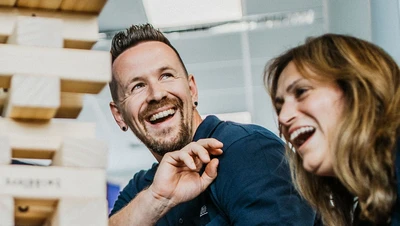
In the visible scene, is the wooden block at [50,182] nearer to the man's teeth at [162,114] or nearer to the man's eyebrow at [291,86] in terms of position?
the man's eyebrow at [291,86]

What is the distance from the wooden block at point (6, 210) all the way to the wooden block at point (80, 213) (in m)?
0.07

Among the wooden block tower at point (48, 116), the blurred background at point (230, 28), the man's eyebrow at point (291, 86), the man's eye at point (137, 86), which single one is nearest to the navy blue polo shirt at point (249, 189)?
the man's eyebrow at point (291, 86)

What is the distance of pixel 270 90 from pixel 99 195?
0.78m

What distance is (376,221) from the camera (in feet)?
5.46

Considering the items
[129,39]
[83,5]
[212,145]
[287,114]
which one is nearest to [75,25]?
[83,5]

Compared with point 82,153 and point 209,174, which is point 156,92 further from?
point 82,153

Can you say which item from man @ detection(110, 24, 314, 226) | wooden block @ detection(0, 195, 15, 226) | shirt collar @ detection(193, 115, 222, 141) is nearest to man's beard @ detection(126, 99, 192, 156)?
man @ detection(110, 24, 314, 226)

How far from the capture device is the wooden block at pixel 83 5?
1.36 m

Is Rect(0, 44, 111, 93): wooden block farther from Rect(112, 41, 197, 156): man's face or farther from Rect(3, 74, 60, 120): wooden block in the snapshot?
Rect(112, 41, 197, 156): man's face

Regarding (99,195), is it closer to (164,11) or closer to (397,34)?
(397,34)

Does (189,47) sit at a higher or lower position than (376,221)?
higher

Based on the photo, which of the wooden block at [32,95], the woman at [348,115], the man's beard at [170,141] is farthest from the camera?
the man's beard at [170,141]

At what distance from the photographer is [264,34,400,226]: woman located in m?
1.63

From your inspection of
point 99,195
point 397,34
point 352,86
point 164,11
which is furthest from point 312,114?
point 164,11
